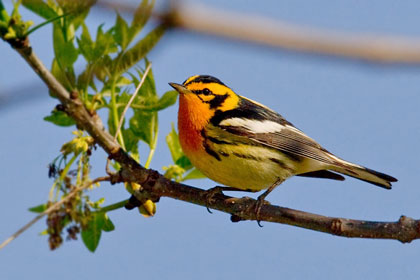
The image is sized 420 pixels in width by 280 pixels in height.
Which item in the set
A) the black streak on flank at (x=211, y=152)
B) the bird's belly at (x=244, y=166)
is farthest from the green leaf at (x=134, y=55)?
the black streak on flank at (x=211, y=152)

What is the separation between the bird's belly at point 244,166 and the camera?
3.69 m

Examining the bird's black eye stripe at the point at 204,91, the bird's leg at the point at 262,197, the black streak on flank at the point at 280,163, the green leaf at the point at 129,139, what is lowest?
the bird's leg at the point at 262,197

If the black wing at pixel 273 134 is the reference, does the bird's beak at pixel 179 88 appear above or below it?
above

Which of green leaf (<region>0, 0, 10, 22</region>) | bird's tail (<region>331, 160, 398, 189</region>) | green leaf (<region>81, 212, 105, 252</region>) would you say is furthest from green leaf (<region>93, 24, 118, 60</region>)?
bird's tail (<region>331, 160, 398, 189</region>)

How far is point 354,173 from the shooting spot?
4.10 m

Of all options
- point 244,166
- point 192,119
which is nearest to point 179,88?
point 192,119

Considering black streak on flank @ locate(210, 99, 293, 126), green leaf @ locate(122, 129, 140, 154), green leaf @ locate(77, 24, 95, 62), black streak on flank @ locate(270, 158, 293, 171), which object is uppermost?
black streak on flank @ locate(210, 99, 293, 126)

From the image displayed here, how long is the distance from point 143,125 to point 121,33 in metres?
0.56

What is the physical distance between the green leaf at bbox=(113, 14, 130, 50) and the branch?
384 millimetres

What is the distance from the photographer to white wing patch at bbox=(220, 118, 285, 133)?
4.07m

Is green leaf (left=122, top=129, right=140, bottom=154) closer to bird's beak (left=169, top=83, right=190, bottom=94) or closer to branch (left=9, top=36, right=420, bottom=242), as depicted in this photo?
branch (left=9, top=36, right=420, bottom=242)

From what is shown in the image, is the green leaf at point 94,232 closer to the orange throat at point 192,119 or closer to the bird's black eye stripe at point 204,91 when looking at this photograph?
the orange throat at point 192,119

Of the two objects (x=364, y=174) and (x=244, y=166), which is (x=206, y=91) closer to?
(x=244, y=166)

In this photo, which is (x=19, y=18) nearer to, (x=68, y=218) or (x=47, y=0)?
(x=47, y=0)
